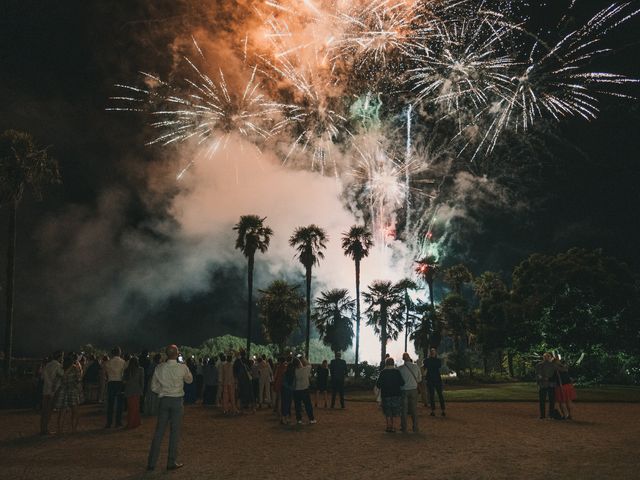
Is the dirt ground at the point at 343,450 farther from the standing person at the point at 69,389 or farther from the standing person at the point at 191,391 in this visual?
the standing person at the point at 191,391

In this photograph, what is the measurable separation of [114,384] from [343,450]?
22.0ft

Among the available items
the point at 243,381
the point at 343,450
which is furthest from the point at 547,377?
the point at 243,381

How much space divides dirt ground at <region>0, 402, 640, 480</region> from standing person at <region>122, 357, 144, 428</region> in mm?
400

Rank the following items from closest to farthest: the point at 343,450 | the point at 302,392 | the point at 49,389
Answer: the point at 343,450
the point at 49,389
the point at 302,392

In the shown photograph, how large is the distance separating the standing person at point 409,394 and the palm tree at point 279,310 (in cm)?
4288

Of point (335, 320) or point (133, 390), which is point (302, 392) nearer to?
point (133, 390)

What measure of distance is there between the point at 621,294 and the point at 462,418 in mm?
28925

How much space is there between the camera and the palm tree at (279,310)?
54.6 metres

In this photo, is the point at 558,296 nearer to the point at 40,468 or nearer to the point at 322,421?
the point at 322,421

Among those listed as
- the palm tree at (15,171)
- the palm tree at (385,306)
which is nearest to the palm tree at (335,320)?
the palm tree at (385,306)

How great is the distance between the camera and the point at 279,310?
54625 millimetres

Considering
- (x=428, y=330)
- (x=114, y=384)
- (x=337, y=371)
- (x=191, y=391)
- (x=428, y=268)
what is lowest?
(x=191, y=391)

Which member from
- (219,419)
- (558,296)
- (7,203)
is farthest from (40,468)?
(558,296)

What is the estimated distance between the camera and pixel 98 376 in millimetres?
17875
